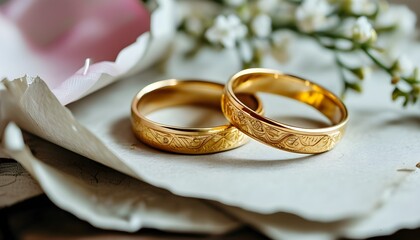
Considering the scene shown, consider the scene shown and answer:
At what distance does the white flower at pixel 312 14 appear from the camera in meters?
0.83

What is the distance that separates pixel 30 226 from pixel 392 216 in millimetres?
337

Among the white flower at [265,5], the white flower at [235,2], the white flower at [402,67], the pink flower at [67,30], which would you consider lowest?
the white flower at [402,67]

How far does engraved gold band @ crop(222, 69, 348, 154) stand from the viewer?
0.68 metres

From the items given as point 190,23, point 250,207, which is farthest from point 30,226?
point 190,23

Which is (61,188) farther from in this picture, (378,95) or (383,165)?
(378,95)

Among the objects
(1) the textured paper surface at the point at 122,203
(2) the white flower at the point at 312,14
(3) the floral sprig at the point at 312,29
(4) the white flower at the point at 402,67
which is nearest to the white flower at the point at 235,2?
(3) the floral sprig at the point at 312,29

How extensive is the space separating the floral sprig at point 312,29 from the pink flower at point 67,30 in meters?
0.12

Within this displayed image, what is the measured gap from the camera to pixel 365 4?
862 mm

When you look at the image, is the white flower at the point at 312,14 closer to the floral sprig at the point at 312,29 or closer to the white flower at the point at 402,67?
the floral sprig at the point at 312,29

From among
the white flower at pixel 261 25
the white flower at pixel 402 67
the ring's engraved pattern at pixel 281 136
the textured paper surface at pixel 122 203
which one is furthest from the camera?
the white flower at pixel 261 25

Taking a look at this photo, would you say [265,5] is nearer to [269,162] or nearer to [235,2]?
[235,2]

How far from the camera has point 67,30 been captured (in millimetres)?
826

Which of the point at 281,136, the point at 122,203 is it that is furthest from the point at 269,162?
the point at 122,203

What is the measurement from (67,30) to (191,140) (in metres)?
0.26
